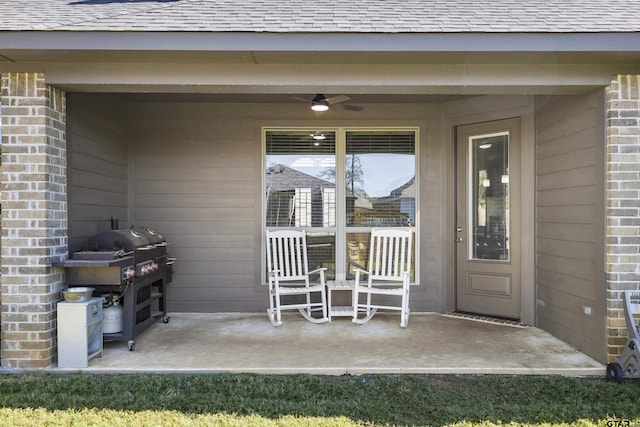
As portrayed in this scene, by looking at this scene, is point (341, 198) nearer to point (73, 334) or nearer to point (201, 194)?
point (201, 194)

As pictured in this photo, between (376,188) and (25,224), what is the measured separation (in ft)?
11.6

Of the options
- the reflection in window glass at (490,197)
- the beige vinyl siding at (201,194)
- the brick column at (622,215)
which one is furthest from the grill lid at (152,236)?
the brick column at (622,215)

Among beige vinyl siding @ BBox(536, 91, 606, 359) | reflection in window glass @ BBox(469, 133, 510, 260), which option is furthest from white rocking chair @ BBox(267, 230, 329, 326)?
beige vinyl siding @ BBox(536, 91, 606, 359)

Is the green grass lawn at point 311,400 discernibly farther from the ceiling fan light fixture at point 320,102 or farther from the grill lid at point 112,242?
the ceiling fan light fixture at point 320,102

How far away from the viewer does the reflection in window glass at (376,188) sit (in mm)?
5207

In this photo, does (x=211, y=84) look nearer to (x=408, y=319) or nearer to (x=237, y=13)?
(x=237, y=13)

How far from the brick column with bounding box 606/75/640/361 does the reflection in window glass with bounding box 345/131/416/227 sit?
223 cm

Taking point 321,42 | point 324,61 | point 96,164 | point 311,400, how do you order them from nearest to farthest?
point 311,400, point 321,42, point 324,61, point 96,164

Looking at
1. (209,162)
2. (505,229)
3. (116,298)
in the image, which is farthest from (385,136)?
(116,298)

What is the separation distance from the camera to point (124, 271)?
11.9 feet

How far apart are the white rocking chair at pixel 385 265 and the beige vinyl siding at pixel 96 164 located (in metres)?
2.73

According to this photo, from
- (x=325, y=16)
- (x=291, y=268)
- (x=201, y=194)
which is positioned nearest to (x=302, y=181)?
(x=291, y=268)

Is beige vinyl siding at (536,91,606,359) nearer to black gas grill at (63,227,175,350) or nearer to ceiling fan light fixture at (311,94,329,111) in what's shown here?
ceiling fan light fixture at (311,94,329,111)

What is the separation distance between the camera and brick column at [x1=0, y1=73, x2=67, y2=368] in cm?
324
